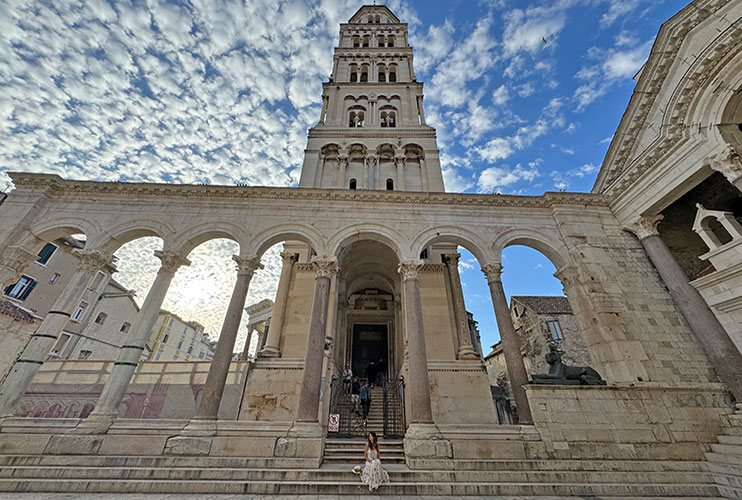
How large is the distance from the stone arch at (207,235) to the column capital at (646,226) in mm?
13987

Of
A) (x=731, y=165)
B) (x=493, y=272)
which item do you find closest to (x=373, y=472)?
(x=493, y=272)

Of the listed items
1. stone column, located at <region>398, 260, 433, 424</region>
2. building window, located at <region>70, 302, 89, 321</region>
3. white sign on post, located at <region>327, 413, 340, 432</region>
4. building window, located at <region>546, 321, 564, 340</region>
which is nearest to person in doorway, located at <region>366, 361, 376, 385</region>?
white sign on post, located at <region>327, 413, 340, 432</region>

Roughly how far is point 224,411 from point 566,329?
944 inches

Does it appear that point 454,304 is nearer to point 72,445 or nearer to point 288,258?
point 288,258

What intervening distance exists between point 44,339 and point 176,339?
36.7 metres

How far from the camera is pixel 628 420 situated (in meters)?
7.08

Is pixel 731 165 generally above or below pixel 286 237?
above

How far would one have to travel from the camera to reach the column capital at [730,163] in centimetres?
738

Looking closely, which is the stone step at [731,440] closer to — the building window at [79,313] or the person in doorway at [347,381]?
the person in doorway at [347,381]

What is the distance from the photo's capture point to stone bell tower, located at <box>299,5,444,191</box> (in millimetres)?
16688

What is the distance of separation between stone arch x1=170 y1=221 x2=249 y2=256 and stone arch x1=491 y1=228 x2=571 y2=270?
29.9 feet

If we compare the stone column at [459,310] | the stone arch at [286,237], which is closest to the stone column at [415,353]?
the stone arch at [286,237]

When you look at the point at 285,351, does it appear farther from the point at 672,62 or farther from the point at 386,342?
the point at 672,62

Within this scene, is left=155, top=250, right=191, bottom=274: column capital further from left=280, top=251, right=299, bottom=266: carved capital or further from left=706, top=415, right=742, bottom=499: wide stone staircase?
left=706, top=415, right=742, bottom=499: wide stone staircase
